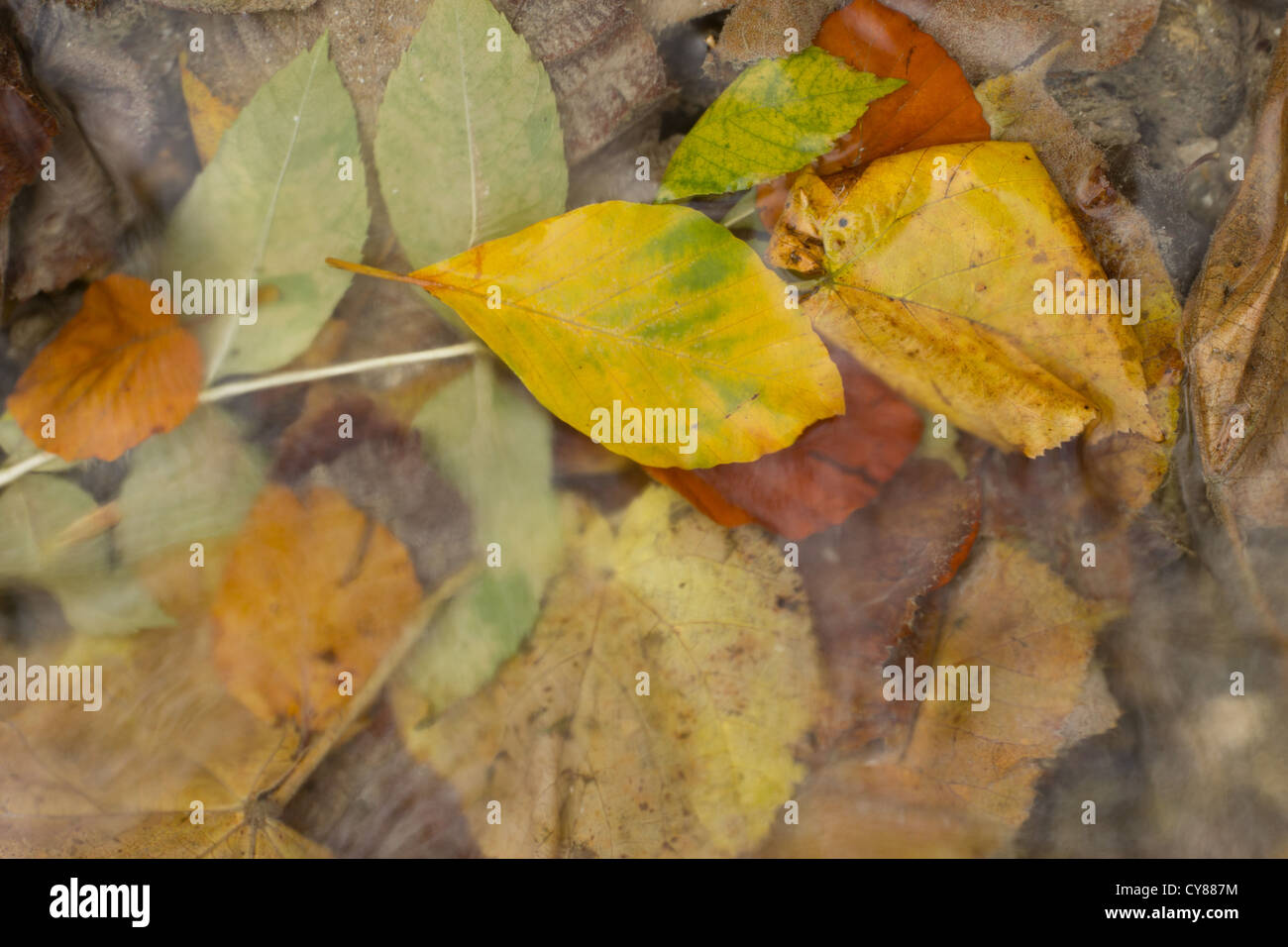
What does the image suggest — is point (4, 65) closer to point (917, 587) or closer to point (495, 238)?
point (495, 238)

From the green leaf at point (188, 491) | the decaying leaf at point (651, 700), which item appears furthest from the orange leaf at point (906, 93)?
the green leaf at point (188, 491)

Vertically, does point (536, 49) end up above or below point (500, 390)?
above

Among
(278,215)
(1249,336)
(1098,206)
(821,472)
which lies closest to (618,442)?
(821,472)

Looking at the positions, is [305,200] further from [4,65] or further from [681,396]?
[681,396]

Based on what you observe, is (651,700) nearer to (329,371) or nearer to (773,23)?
(329,371)
